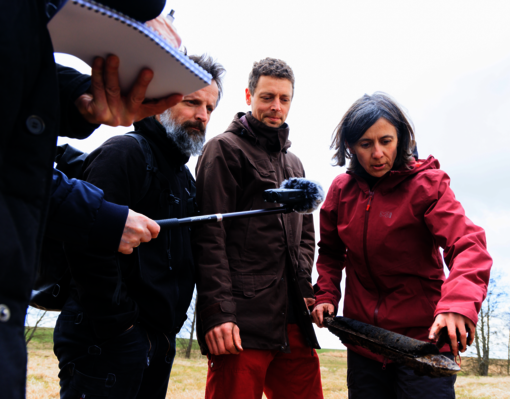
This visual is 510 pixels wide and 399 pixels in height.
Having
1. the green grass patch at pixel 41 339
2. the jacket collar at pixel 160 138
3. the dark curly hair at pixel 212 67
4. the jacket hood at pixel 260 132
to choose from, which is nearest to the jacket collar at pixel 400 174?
the jacket hood at pixel 260 132

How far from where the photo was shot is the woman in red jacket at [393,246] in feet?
8.53

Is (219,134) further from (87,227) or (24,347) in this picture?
(24,347)

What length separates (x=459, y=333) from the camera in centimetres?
233

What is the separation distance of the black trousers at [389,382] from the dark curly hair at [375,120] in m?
1.51

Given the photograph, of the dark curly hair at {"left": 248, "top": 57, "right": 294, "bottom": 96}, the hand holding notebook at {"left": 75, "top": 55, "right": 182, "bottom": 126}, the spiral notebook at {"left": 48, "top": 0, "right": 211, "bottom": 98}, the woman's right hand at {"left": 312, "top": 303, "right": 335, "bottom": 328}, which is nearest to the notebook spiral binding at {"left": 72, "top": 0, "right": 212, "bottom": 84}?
the spiral notebook at {"left": 48, "top": 0, "right": 211, "bottom": 98}

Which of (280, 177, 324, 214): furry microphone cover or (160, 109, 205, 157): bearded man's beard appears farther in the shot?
(160, 109, 205, 157): bearded man's beard

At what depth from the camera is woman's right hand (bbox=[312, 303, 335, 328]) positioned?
3.23m

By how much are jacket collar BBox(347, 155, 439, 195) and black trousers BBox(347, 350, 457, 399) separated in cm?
124

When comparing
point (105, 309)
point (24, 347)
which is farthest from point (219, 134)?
point (24, 347)

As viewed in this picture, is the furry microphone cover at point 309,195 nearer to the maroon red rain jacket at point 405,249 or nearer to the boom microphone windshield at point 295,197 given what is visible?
the boom microphone windshield at point 295,197

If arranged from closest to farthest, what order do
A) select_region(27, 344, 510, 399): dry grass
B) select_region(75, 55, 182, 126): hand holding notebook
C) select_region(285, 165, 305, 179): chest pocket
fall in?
select_region(75, 55, 182, 126): hand holding notebook
select_region(285, 165, 305, 179): chest pocket
select_region(27, 344, 510, 399): dry grass

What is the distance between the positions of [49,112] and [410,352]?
2.35 m

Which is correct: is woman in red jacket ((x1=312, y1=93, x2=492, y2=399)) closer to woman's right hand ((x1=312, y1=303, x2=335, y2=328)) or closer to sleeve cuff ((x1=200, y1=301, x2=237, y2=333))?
woman's right hand ((x1=312, y1=303, x2=335, y2=328))

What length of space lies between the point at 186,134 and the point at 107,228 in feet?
5.56
